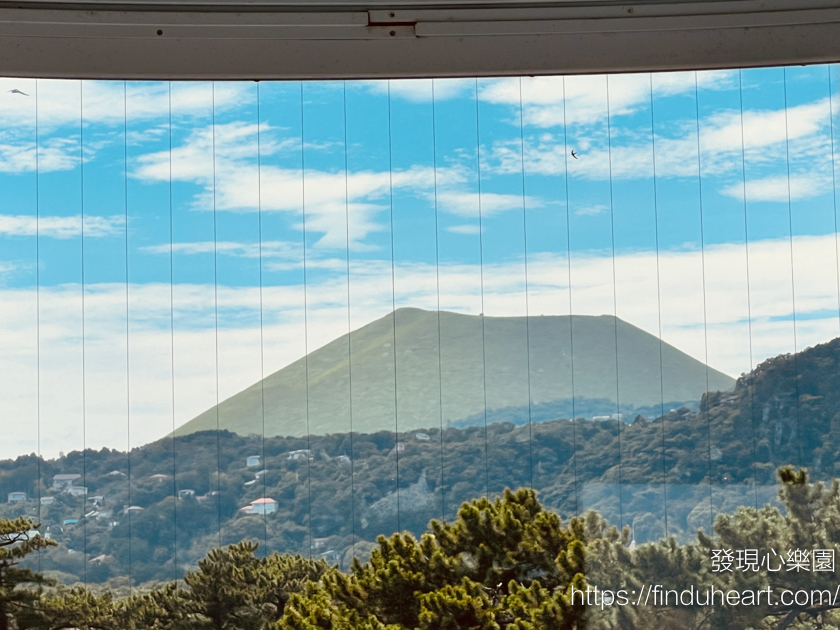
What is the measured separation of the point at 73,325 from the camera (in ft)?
8.74

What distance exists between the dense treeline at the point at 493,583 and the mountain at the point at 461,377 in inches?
15.4

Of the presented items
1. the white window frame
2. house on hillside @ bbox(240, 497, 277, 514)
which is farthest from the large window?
the white window frame

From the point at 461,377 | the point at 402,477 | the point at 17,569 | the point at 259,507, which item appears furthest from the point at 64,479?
the point at 461,377

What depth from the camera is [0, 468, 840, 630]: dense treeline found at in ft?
7.77

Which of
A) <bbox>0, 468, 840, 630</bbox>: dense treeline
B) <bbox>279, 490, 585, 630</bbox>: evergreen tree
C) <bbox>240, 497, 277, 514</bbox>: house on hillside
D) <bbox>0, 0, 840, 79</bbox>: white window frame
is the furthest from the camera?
<bbox>240, 497, 277, 514</bbox>: house on hillside

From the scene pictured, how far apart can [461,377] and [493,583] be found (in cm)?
79

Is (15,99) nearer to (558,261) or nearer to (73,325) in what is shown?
(73,325)

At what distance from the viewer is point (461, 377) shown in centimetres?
297

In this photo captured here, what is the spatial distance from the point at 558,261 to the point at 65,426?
6.12ft

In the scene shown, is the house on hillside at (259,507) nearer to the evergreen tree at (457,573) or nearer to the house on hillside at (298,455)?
the house on hillside at (298,455)

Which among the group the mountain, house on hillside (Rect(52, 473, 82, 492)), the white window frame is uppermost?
the white window frame

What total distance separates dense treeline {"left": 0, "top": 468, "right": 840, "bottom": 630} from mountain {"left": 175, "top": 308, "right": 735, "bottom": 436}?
0.39 m

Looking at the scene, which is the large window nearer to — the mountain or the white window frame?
the mountain

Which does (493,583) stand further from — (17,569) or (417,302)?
(17,569)
